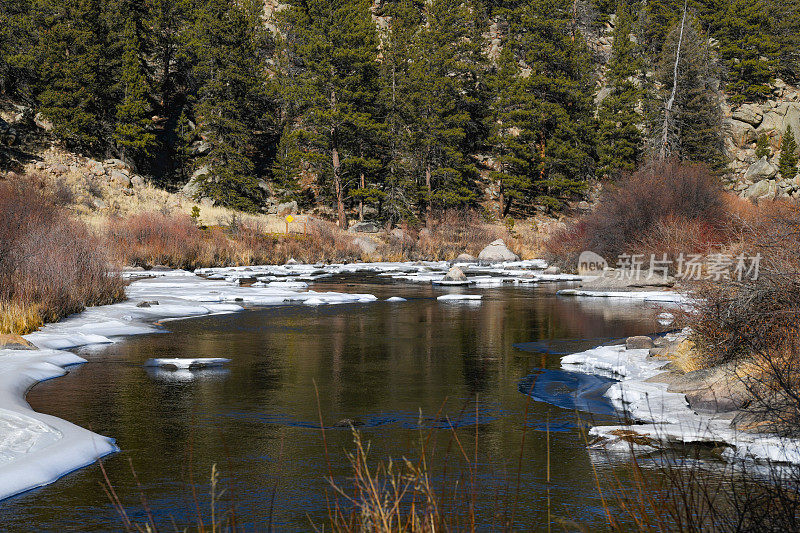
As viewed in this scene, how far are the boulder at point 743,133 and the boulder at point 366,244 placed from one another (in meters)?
37.3

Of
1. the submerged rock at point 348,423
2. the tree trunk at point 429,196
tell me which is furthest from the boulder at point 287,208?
the submerged rock at point 348,423

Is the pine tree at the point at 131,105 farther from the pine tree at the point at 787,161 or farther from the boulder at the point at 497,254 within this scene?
the pine tree at the point at 787,161

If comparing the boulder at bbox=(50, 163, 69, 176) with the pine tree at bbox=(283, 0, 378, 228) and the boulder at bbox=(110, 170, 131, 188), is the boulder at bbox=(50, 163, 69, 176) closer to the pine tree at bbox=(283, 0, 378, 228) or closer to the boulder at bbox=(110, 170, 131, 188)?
the boulder at bbox=(110, 170, 131, 188)

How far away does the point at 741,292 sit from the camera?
29.7 ft

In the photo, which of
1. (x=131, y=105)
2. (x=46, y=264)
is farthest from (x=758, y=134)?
(x=46, y=264)

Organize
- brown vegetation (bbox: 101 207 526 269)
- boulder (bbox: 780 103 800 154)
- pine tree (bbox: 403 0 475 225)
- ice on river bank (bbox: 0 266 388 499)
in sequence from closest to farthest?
1. ice on river bank (bbox: 0 266 388 499)
2. brown vegetation (bbox: 101 207 526 269)
3. pine tree (bbox: 403 0 475 225)
4. boulder (bbox: 780 103 800 154)

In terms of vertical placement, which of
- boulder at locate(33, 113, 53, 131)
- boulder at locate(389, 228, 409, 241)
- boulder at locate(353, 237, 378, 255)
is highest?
boulder at locate(33, 113, 53, 131)

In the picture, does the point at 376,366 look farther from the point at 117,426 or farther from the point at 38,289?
the point at 38,289

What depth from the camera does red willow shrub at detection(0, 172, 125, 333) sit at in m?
14.2

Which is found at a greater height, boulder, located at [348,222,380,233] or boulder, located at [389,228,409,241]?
boulder, located at [348,222,380,233]

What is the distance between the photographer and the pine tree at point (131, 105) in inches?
2069

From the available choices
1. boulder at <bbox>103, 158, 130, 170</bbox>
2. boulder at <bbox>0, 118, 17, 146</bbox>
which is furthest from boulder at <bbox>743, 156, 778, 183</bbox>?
boulder at <bbox>0, 118, 17, 146</bbox>

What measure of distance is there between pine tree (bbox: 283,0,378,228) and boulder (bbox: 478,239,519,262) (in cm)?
1402

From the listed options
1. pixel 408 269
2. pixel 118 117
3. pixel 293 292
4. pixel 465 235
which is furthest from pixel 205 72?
pixel 293 292
